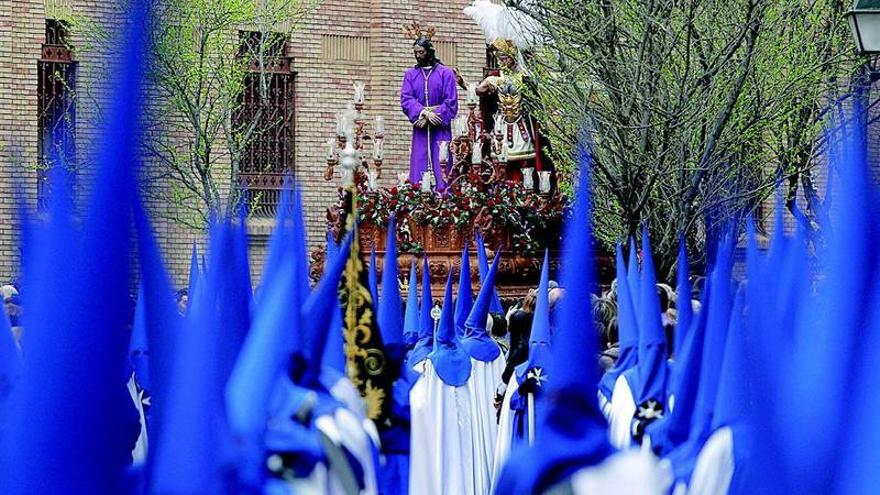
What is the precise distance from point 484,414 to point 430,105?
7.52 metres

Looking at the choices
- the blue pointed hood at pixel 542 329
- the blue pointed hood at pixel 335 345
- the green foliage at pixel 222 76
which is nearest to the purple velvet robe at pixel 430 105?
the green foliage at pixel 222 76

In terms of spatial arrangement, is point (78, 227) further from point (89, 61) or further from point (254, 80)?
point (254, 80)

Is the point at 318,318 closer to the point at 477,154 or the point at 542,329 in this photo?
the point at 542,329

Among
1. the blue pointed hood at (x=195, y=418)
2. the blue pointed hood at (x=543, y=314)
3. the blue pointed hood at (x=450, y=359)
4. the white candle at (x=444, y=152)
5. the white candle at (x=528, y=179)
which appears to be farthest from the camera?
the white candle at (x=444, y=152)

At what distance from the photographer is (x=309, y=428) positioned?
17.1 ft

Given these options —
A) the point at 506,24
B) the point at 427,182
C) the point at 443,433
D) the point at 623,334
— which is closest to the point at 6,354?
the point at 623,334

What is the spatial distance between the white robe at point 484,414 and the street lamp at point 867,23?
3.30 metres

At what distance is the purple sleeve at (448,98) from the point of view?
Result: 18.9 meters

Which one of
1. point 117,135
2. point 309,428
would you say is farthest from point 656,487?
point 117,135

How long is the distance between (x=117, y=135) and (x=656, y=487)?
226 centimetres

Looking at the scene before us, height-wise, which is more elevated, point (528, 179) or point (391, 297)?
point (528, 179)

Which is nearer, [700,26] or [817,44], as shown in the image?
[700,26]

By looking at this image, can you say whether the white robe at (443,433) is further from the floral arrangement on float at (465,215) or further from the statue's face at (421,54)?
the statue's face at (421,54)

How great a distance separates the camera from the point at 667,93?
1322 cm
